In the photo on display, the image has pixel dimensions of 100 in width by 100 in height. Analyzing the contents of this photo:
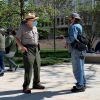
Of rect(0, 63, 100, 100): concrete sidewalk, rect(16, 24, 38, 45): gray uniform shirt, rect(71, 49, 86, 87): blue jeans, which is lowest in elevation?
Result: rect(0, 63, 100, 100): concrete sidewalk

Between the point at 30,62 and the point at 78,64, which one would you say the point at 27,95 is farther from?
the point at 78,64

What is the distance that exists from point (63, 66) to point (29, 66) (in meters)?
5.77

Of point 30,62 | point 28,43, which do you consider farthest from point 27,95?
point 28,43

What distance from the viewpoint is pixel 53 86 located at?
10234 millimetres

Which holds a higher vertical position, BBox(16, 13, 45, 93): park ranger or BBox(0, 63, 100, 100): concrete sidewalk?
BBox(16, 13, 45, 93): park ranger

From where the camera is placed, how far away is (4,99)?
28.6ft

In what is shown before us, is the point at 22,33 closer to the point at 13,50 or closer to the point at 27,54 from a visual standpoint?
the point at 27,54

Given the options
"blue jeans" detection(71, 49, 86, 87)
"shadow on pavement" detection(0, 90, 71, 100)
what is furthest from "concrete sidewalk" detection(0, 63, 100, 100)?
"blue jeans" detection(71, 49, 86, 87)

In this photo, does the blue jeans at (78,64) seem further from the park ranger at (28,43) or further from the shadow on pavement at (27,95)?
the park ranger at (28,43)

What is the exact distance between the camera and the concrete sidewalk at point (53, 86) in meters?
8.91

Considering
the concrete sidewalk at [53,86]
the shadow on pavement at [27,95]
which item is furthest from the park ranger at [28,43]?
the concrete sidewalk at [53,86]

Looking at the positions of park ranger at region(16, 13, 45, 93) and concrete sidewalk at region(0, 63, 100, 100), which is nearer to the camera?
concrete sidewalk at region(0, 63, 100, 100)

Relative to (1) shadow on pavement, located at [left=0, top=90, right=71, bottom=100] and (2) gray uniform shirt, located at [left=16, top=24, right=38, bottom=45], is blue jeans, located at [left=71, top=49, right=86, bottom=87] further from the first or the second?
(2) gray uniform shirt, located at [left=16, top=24, right=38, bottom=45]

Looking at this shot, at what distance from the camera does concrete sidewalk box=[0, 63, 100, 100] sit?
891 cm
